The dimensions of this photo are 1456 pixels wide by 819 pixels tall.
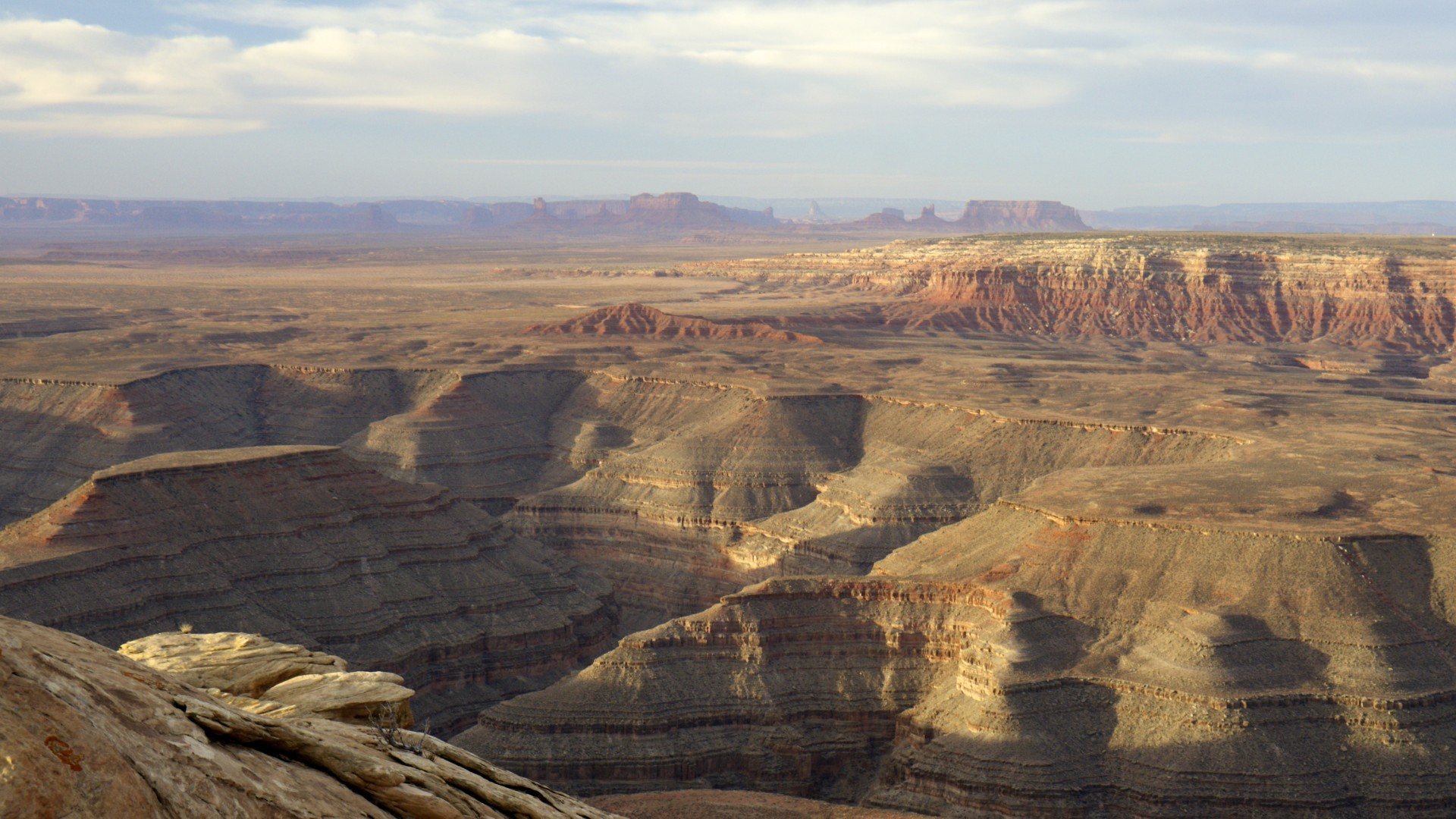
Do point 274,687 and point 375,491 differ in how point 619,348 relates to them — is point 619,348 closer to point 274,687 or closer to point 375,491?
point 375,491

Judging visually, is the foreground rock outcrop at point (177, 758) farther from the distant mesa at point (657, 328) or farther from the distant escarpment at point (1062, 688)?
the distant mesa at point (657, 328)

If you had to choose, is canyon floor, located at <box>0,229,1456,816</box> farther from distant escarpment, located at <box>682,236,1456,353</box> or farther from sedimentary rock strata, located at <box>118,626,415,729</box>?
distant escarpment, located at <box>682,236,1456,353</box>

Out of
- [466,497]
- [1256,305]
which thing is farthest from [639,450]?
[1256,305]

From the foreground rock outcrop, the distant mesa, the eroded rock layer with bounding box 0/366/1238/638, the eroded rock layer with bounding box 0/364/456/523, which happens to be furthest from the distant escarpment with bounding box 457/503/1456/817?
the distant mesa

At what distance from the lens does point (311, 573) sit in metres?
67.4

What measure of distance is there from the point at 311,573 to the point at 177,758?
5316cm

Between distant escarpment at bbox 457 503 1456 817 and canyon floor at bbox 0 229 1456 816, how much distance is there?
143mm

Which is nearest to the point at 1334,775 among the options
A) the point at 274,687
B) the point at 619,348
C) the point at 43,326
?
the point at 274,687

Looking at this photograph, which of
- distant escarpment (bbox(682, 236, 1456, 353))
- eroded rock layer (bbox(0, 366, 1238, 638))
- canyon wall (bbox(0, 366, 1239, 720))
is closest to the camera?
canyon wall (bbox(0, 366, 1239, 720))

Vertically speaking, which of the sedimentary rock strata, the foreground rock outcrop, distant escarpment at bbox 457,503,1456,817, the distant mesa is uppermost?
the foreground rock outcrop

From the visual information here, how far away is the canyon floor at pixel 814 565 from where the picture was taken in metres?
52.6

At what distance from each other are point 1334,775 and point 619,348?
4375 inches

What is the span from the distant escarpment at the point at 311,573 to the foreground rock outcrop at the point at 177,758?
139 feet

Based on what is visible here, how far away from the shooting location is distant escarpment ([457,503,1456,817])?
50.6 meters
